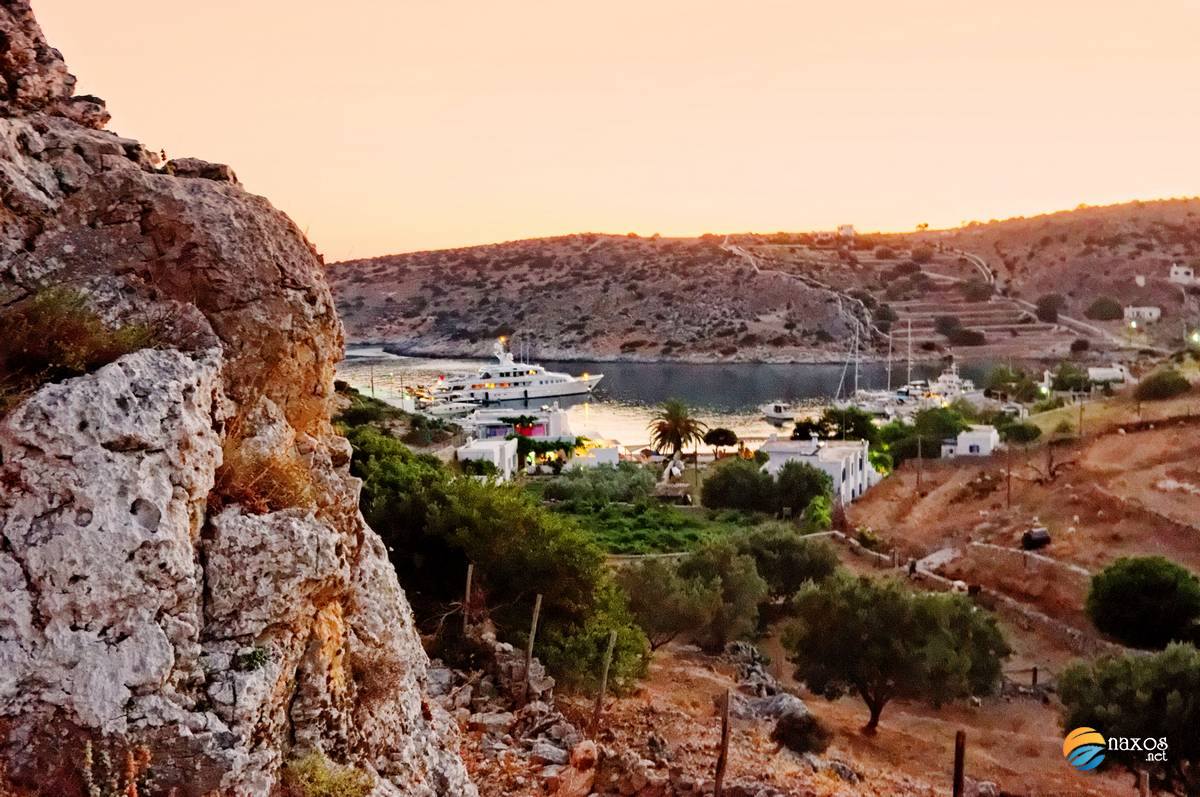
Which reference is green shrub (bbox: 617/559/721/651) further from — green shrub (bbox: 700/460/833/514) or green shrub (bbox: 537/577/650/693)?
green shrub (bbox: 700/460/833/514)

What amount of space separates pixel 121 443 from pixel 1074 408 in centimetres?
4837

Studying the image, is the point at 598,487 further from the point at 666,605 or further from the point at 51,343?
the point at 51,343

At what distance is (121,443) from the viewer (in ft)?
9.83

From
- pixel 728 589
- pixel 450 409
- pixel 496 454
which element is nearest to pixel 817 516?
pixel 728 589

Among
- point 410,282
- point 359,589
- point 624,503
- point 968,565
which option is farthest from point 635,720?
point 410,282

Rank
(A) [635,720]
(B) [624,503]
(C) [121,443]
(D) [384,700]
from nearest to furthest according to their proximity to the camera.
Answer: (C) [121,443] < (D) [384,700] < (A) [635,720] < (B) [624,503]

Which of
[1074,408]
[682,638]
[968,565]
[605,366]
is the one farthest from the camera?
[605,366]

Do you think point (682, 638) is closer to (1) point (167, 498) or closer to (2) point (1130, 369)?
(1) point (167, 498)

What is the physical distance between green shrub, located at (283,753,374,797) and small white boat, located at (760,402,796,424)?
2128 inches

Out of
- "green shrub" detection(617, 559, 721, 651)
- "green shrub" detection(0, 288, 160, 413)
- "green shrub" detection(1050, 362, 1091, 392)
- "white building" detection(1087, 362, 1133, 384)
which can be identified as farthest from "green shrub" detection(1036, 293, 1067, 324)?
"green shrub" detection(0, 288, 160, 413)

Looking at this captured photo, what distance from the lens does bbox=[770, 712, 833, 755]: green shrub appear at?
11359 millimetres

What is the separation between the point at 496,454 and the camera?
117ft

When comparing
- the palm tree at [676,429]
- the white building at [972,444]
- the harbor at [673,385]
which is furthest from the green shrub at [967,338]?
the palm tree at [676,429]

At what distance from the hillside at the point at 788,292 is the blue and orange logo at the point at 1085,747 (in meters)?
77.9
